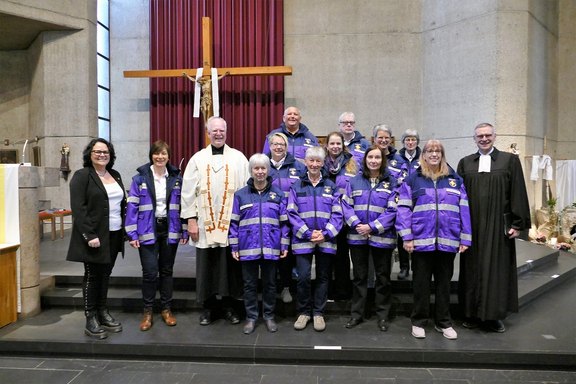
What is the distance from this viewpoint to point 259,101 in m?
7.61

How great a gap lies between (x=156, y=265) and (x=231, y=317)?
76 cm

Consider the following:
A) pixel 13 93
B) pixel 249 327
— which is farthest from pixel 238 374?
pixel 13 93

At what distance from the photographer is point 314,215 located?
3285 millimetres

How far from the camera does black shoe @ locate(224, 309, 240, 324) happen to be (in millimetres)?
3501

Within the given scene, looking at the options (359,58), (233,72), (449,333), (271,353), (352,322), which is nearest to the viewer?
(271,353)

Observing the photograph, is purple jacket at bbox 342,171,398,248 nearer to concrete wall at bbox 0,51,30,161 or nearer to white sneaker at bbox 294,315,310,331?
white sneaker at bbox 294,315,310,331

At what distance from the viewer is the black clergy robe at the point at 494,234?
3293 millimetres

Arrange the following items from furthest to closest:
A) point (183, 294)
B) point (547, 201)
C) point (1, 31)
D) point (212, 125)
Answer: point (547, 201)
point (1, 31)
point (183, 294)
point (212, 125)

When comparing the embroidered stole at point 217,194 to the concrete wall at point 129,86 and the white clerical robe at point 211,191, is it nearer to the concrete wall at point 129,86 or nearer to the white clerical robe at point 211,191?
the white clerical robe at point 211,191

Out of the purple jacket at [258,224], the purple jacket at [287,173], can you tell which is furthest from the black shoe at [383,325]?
the purple jacket at [287,173]

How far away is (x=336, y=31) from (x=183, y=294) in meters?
5.62

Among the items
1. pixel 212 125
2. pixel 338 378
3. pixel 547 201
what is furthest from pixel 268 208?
pixel 547 201

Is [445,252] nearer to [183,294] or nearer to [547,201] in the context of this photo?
[183,294]

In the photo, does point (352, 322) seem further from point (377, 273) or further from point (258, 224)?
point (258, 224)
